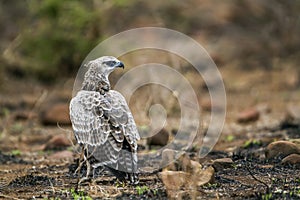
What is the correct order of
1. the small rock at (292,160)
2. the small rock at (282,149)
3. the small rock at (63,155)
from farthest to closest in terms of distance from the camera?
the small rock at (63,155) < the small rock at (282,149) < the small rock at (292,160)

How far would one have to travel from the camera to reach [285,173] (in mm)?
7328

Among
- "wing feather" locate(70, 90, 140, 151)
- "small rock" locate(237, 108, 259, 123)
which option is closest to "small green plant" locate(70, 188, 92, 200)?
Answer: "wing feather" locate(70, 90, 140, 151)

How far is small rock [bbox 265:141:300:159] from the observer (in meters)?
8.01

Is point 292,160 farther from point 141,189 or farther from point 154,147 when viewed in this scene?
point 154,147

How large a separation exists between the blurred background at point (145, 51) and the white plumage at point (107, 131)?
4577mm

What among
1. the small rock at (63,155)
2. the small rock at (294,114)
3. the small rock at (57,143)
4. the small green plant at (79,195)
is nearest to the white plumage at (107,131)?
the small green plant at (79,195)

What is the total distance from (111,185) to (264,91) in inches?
391

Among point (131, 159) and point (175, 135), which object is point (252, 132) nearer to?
point (175, 135)

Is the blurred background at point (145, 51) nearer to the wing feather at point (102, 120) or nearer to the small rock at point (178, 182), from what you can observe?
the wing feather at point (102, 120)

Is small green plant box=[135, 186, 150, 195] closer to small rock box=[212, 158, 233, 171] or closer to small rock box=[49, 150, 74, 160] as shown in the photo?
small rock box=[212, 158, 233, 171]

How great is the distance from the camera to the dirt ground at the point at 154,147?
6605 millimetres

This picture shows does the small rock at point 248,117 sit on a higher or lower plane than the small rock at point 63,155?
higher

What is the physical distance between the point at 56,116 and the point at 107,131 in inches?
246

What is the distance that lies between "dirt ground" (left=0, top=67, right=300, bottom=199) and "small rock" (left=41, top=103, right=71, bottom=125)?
102 mm
